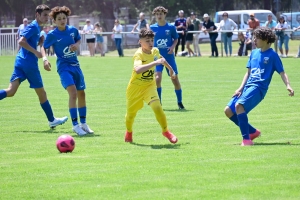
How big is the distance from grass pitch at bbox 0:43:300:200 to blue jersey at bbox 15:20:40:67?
1.22m

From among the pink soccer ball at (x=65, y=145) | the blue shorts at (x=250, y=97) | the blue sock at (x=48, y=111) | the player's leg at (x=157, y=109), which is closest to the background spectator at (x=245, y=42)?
the blue sock at (x=48, y=111)

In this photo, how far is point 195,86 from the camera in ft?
65.3

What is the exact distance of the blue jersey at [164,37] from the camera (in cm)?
1516

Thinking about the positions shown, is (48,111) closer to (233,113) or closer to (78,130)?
(78,130)

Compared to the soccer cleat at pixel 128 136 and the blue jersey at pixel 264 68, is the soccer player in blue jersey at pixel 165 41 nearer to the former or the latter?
the soccer cleat at pixel 128 136

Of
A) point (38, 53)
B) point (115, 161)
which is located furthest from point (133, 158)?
point (38, 53)

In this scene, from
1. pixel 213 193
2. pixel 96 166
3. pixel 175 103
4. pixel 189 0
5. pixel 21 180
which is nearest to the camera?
pixel 213 193

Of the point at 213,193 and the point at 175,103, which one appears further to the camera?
the point at 175,103

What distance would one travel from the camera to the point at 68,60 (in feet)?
37.3

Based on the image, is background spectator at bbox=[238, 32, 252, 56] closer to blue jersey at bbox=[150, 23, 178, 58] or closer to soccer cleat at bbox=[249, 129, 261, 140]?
blue jersey at bbox=[150, 23, 178, 58]

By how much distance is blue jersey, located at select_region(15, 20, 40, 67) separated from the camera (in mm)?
11773

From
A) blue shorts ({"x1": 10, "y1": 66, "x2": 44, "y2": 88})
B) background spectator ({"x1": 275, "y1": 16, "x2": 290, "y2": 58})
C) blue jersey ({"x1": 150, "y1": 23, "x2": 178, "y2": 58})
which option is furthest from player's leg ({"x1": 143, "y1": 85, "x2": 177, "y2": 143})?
background spectator ({"x1": 275, "y1": 16, "x2": 290, "y2": 58})

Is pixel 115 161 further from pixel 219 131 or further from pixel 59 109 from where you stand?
pixel 59 109

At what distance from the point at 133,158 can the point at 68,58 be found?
3.24m
